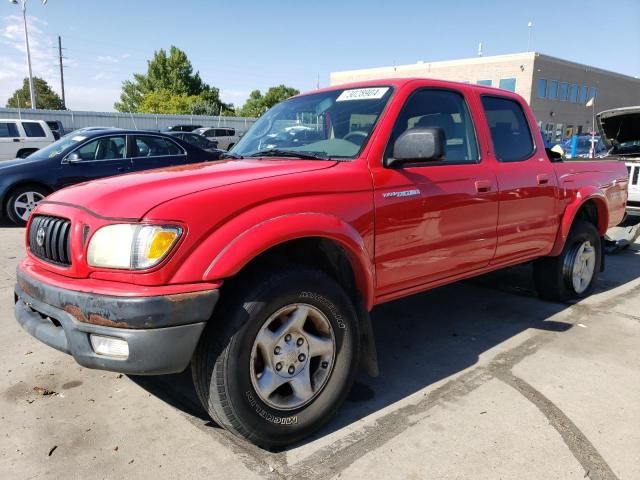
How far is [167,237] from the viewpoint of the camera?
2148 millimetres

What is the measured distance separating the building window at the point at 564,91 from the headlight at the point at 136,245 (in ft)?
170

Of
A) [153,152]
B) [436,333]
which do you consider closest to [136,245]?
[436,333]

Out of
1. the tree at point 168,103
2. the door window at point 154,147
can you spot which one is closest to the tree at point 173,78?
the tree at point 168,103

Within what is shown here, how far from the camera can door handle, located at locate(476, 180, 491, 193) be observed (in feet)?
11.4

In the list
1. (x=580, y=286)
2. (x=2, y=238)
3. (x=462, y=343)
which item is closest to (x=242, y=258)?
(x=462, y=343)

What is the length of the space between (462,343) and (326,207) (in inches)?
77.3

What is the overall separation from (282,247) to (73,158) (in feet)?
23.7

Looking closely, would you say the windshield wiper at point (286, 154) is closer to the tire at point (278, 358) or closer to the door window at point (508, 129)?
the tire at point (278, 358)

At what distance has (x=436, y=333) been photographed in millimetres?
4133

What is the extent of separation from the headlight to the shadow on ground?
113 centimetres

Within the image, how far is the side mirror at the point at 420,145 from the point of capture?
2.78 meters

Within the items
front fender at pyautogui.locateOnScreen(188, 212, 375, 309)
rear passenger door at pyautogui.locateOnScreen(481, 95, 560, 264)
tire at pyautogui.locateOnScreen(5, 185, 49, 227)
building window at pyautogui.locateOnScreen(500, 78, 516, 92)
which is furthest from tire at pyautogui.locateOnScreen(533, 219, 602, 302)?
building window at pyautogui.locateOnScreen(500, 78, 516, 92)

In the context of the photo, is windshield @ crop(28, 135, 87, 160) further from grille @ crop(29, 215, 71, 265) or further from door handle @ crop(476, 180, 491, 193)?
door handle @ crop(476, 180, 491, 193)

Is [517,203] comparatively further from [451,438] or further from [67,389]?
[67,389]
